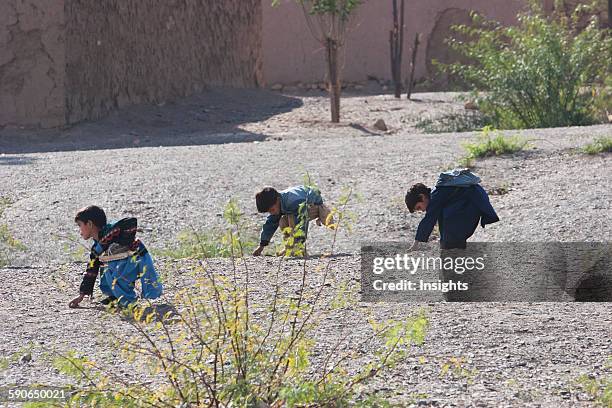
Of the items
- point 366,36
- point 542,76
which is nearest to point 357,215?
point 542,76

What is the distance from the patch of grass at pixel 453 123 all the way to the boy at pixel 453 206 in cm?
866

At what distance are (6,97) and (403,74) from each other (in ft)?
40.2

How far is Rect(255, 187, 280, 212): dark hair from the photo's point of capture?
7.60m

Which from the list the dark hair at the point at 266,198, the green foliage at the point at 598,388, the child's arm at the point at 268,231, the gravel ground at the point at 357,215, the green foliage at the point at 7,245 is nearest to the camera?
the green foliage at the point at 598,388

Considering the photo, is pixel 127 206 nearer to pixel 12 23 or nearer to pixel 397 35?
pixel 12 23

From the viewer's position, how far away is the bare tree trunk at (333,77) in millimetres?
17375

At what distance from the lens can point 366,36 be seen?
25719mm

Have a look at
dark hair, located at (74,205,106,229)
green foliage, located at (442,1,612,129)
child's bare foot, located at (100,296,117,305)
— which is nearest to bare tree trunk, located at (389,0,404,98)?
green foliage, located at (442,1,612,129)

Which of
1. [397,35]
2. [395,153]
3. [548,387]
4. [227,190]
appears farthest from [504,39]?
[548,387]

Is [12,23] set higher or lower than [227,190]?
higher

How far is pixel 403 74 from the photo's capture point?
26000 millimetres

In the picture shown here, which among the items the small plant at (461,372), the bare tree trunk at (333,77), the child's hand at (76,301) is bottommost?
the child's hand at (76,301)

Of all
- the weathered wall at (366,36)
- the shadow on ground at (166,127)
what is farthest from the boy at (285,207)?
the weathered wall at (366,36)

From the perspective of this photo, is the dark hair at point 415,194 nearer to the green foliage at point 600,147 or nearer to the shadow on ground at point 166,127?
the green foliage at point 600,147
